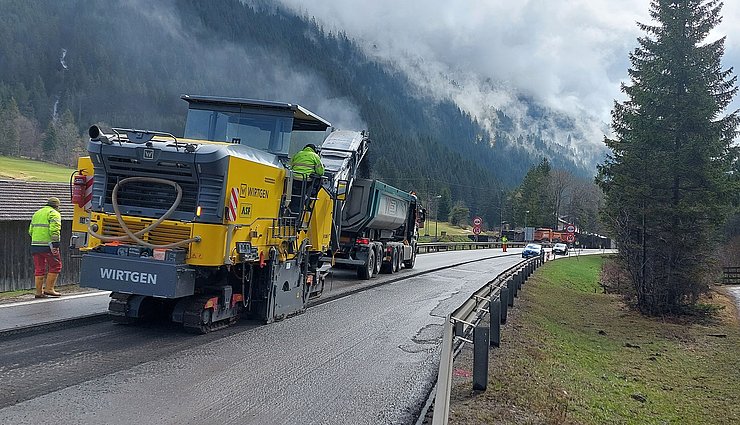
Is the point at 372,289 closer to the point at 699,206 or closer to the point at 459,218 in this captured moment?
the point at 699,206

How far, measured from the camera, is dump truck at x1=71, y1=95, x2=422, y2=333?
26.7 ft

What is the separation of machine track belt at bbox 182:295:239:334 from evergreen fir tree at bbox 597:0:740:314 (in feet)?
46.9

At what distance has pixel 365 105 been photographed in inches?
5433

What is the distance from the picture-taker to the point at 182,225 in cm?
825

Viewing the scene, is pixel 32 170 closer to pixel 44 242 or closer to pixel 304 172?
pixel 44 242

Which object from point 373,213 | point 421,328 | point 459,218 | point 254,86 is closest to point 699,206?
point 373,213

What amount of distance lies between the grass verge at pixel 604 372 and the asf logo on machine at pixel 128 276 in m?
3.95

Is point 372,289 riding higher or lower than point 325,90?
lower

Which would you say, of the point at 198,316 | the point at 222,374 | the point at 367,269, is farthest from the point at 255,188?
the point at 367,269

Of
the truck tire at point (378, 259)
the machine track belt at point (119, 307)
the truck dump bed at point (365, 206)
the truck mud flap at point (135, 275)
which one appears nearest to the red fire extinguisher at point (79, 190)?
the truck mud flap at point (135, 275)

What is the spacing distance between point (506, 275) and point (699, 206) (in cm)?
722

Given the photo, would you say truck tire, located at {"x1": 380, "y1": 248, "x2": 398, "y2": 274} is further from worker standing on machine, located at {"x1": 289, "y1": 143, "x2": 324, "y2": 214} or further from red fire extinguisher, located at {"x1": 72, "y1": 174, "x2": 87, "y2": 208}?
red fire extinguisher, located at {"x1": 72, "y1": 174, "x2": 87, "y2": 208}

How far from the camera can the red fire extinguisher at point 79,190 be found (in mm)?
8688

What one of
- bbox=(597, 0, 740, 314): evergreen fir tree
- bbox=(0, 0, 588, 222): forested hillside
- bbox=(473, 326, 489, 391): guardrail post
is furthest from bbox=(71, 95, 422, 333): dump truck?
bbox=(0, 0, 588, 222): forested hillside
